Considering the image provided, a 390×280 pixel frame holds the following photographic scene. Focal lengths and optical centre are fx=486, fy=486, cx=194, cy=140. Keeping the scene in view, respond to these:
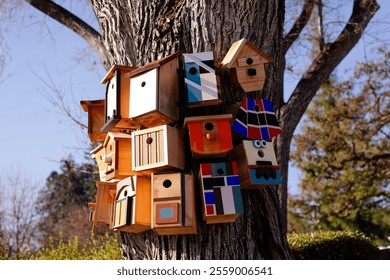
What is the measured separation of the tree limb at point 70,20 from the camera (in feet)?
17.3

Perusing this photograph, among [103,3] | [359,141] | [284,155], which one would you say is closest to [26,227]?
[359,141]

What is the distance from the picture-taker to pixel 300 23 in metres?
7.29

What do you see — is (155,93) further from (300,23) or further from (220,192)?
(300,23)

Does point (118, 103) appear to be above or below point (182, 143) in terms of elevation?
above

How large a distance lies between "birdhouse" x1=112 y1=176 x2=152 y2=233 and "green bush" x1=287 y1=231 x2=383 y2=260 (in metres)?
3.38

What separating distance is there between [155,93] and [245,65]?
1.94 feet

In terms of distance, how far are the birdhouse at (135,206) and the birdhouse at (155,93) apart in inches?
13.5

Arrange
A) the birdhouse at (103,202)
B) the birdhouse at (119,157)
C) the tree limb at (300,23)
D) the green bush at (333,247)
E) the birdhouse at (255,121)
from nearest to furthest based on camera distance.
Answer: the birdhouse at (255,121)
the birdhouse at (119,157)
the birdhouse at (103,202)
the green bush at (333,247)
the tree limb at (300,23)

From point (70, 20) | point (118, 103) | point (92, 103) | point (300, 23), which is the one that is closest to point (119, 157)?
point (118, 103)

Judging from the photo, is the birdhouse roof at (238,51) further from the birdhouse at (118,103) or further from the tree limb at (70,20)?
the tree limb at (70,20)

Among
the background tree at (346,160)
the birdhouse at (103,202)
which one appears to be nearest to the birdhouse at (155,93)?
the birdhouse at (103,202)

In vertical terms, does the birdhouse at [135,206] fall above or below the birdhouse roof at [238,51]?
below

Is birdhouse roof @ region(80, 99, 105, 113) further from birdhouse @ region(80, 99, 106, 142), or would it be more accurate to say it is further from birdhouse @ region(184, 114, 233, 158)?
birdhouse @ region(184, 114, 233, 158)
